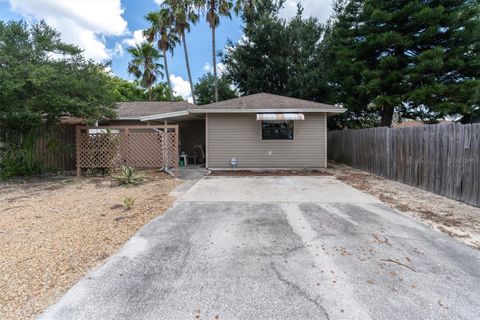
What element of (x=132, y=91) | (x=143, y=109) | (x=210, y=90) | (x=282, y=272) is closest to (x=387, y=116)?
(x=210, y=90)

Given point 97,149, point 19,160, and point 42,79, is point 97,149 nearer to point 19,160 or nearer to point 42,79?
point 19,160

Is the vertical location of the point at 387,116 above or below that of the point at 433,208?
above

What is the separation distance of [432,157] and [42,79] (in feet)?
A: 32.7

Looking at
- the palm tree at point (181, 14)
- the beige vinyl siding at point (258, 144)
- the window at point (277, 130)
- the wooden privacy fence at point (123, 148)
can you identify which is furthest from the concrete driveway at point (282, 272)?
the palm tree at point (181, 14)

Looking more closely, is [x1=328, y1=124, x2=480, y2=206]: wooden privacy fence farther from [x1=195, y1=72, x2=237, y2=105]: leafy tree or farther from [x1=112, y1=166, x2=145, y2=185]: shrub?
[x1=195, y1=72, x2=237, y2=105]: leafy tree

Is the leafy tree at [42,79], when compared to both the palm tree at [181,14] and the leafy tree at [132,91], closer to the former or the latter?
the palm tree at [181,14]

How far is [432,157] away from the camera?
6539 mm

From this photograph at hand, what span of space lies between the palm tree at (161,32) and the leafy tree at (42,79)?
43.6ft

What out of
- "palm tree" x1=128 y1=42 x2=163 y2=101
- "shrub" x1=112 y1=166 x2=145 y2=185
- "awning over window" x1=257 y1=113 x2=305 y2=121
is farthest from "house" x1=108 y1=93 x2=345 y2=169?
"palm tree" x1=128 y1=42 x2=163 y2=101

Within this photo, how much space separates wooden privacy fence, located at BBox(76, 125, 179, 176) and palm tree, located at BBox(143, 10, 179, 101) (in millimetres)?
13783

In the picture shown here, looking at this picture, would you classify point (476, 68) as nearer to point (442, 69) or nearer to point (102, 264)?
point (442, 69)

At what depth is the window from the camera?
35.7ft

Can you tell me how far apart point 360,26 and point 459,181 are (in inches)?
511

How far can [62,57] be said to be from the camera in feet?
26.8
